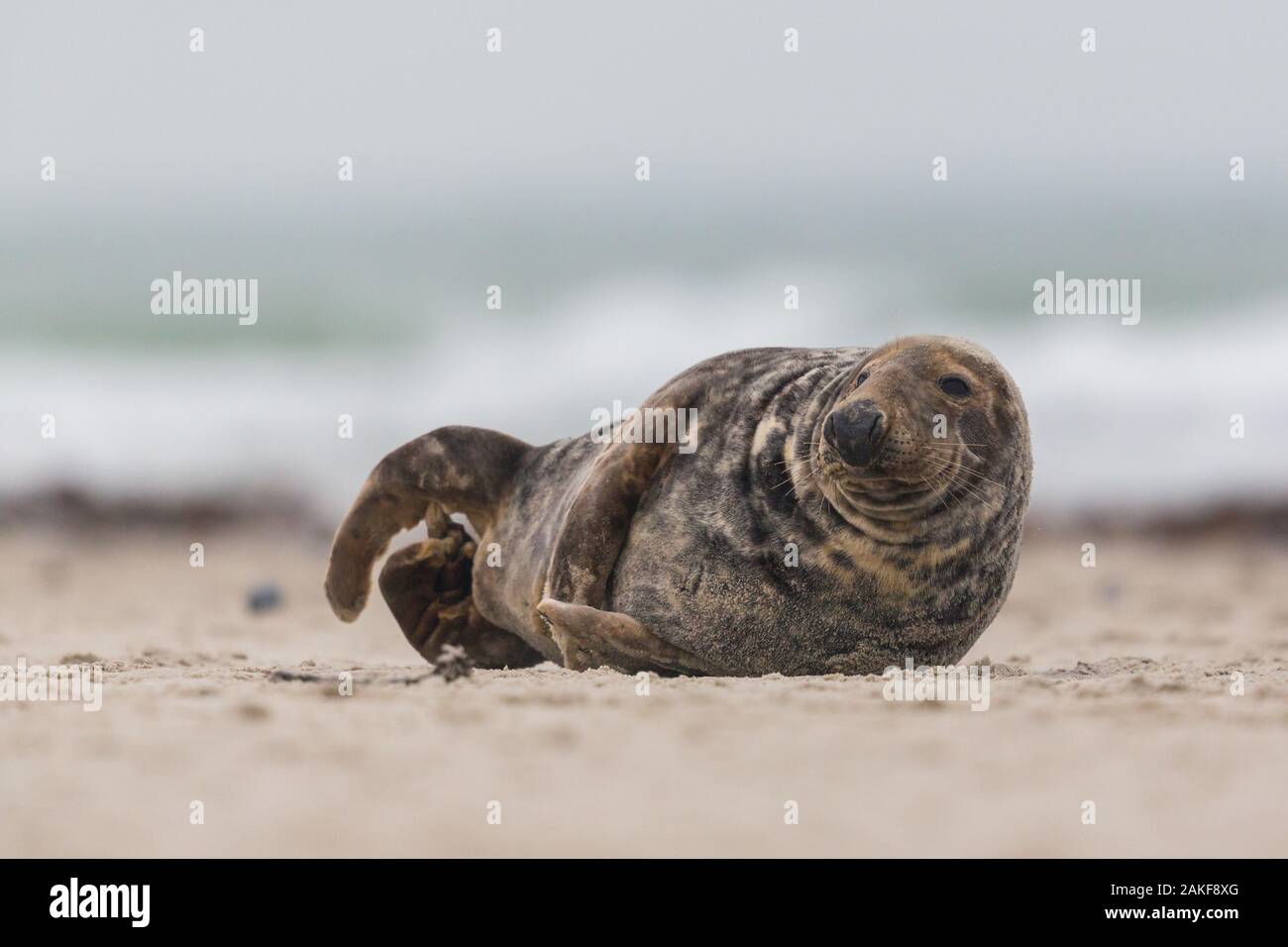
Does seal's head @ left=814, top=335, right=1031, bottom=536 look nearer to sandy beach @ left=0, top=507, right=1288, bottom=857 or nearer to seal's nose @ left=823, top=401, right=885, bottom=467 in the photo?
seal's nose @ left=823, top=401, right=885, bottom=467

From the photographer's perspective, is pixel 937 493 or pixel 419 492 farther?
pixel 419 492

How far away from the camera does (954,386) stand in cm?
466

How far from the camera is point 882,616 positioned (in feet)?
15.6

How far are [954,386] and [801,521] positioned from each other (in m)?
0.59

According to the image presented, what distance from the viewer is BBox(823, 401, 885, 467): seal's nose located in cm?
429

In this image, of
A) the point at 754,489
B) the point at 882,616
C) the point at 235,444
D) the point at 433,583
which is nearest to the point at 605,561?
the point at 754,489
